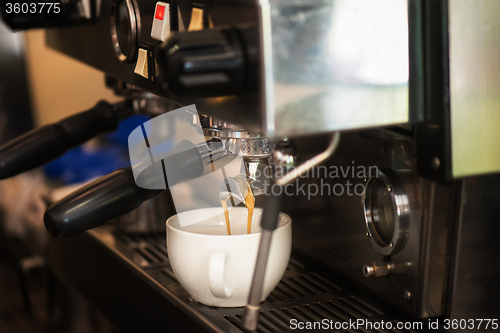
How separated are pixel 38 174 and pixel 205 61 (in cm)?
134

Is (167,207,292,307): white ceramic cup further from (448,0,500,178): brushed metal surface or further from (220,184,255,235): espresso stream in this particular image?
(448,0,500,178): brushed metal surface

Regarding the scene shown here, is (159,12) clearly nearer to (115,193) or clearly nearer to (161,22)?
(161,22)

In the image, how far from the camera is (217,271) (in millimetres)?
472

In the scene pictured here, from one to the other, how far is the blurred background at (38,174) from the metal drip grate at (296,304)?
22cm

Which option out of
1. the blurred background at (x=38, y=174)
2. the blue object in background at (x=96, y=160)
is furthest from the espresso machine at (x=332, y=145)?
the blue object in background at (x=96, y=160)

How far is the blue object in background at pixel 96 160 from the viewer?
4.06ft

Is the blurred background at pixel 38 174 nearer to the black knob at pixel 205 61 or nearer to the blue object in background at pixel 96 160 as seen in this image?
the blue object in background at pixel 96 160

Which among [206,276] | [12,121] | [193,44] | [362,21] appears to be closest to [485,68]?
[362,21]

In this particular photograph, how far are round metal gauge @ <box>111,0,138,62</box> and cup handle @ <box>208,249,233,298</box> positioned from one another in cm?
21

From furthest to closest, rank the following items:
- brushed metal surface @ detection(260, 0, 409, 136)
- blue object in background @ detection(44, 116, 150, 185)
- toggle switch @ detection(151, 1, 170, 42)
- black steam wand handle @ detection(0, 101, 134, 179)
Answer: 1. blue object in background @ detection(44, 116, 150, 185)
2. black steam wand handle @ detection(0, 101, 134, 179)
3. toggle switch @ detection(151, 1, 170, 42)
4. brushed metal surface @ detection(260, 0, 409, 136)

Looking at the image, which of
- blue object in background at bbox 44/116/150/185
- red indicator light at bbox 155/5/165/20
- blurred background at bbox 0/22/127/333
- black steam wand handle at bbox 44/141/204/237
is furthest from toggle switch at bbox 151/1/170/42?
blue object in background at bbox 44/116/150/185

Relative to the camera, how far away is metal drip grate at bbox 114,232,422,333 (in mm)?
491

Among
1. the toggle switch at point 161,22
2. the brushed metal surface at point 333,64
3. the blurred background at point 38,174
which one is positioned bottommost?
the blurred background at point 38,174

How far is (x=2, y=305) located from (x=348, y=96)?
1.48 meters
